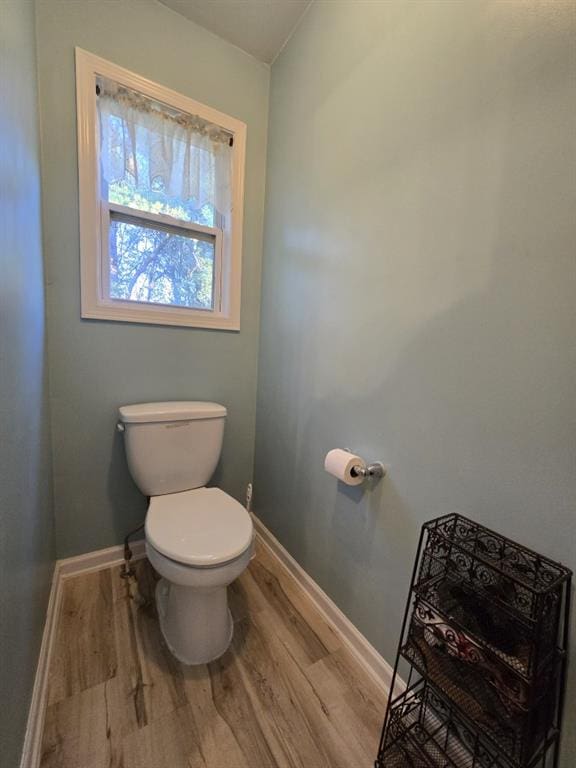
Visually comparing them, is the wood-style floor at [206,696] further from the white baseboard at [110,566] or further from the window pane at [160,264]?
the window pane at [160,264]

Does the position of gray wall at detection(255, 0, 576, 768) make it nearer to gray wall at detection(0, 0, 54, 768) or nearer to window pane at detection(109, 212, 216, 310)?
window pane at detection(109, 212, 216, 310)

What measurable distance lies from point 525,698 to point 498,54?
139cm

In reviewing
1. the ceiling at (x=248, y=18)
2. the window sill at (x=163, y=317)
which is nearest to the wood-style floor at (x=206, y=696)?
→ the window sill at (x=163, y=317)

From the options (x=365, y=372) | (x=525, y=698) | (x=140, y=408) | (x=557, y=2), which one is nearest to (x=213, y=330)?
(x=140, y=408)

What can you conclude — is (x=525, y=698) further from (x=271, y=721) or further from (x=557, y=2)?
(x=557, y=2)

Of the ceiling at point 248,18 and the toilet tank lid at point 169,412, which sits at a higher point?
the ceiling at point 248,18

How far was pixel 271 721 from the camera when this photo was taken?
98 centimetres

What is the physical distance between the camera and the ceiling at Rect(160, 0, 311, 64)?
52.7 inches

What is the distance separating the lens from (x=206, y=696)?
1.03 m

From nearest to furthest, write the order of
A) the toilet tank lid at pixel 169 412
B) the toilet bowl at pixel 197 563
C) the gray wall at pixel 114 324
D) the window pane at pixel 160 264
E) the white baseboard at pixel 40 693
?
1. the white baseboard at pixel 40 693
2. the toilet bowl at pixel 197 563
3. the gray wall at pixel 114 324
4. the toilet tank lid at pixel 169 412
5. the window pane at pixel 160 264

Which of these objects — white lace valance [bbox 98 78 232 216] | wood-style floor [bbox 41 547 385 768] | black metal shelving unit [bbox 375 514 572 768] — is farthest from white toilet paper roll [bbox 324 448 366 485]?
white lace valance [bbox 98 78 232 216]

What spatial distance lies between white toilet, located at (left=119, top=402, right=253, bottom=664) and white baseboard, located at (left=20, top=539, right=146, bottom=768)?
30 cm

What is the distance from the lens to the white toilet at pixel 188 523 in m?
1.03

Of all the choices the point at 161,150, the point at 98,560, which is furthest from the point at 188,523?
the point at 161,150
